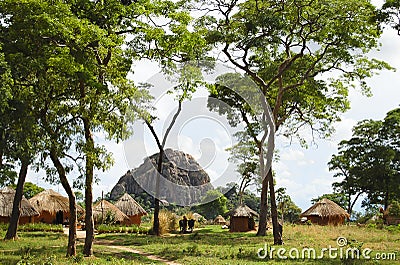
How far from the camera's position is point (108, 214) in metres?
30.4

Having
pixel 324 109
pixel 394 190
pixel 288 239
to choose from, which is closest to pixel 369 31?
pixel 324 109

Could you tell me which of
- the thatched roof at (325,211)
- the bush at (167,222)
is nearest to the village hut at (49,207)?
the bush at (167,222)

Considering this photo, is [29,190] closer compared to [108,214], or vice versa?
[108,214]

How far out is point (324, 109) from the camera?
23.8 m

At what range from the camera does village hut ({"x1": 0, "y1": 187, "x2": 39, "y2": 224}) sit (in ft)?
93.2

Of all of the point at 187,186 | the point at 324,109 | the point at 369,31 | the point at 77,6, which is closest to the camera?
the point at 77,6

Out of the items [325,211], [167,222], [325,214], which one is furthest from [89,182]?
[325,211]

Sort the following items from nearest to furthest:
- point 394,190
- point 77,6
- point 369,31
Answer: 1. point 77,6
2. point 369,31
3. point 394,190

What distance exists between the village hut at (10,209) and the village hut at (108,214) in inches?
147

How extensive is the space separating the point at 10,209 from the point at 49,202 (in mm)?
3703

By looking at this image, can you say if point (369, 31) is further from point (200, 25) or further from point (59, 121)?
point (59, 121)

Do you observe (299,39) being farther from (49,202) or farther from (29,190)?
(29,190)

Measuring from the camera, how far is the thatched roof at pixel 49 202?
3152 centimetres

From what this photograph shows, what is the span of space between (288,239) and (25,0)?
14.0 m
